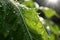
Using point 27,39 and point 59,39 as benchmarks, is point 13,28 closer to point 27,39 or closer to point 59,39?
point 27,39

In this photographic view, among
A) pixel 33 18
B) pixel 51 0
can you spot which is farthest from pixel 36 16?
pixel 51 0

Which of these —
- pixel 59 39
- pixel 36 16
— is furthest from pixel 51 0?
pixel 36 16

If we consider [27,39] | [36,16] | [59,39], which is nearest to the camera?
[27,39]

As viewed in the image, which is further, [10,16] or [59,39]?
[59,39]

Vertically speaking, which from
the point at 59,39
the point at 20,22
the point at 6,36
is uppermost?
the point at 20,22

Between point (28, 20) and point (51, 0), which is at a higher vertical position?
point (28, 20)

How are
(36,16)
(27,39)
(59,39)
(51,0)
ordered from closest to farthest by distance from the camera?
(27,39) → (36,16) → (59,39) → (51,0)
